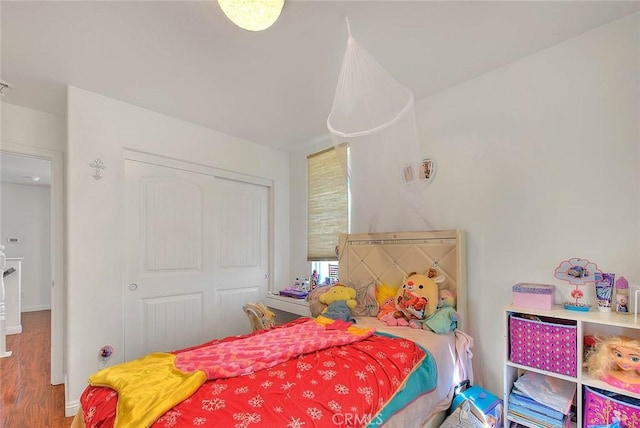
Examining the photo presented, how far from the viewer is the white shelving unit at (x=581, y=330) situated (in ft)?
5.18

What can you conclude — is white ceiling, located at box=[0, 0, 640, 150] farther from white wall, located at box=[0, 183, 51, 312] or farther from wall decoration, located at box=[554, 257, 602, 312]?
white wall, located at box=[0, 183, 51, 312]

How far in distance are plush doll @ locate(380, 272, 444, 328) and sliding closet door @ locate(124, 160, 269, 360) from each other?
1962 mm

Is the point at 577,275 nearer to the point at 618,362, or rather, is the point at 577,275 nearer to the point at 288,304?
the point at 618,362

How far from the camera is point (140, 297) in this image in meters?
2.91

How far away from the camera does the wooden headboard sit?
7.75 ft

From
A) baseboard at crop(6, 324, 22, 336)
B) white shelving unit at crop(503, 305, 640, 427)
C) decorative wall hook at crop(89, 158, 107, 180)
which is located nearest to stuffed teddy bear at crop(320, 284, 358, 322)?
white shelving unit at crop(503, 305, 640, 427)

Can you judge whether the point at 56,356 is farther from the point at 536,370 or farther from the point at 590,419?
the point at 590,419

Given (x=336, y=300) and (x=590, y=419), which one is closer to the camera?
(x=590, y=419)

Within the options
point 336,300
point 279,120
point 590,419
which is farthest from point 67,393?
point 590,419

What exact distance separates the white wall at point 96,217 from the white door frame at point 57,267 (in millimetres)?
751

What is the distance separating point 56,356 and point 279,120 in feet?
10.6

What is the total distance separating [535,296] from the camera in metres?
1.87

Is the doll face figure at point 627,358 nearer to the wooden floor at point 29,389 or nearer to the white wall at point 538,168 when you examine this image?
the white wall at point 538,168

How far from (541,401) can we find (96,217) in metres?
3.47
